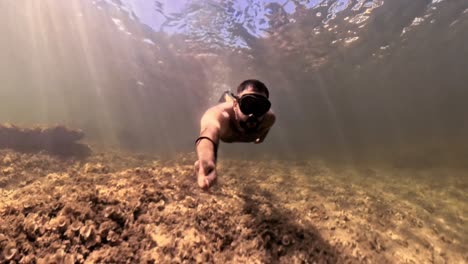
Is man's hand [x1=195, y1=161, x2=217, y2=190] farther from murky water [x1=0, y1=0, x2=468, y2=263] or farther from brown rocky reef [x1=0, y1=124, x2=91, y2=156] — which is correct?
brown rocky reef [x1=0, y1=124, x2=91, y2=156]

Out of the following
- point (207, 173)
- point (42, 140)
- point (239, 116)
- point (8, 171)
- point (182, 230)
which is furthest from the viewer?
point (42, 140)

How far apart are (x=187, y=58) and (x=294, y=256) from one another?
24626 mm

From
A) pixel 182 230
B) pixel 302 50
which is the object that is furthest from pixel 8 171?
pixel 302 50

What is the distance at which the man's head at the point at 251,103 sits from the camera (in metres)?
3.03

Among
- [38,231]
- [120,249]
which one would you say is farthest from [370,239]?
[38,231]

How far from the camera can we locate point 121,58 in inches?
1220

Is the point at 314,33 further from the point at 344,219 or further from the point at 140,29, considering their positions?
the point at 344,219

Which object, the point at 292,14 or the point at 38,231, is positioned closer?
the point at 38,231

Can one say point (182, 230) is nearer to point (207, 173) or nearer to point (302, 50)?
point (207, 173)

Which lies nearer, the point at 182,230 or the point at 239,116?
the point at 182,230

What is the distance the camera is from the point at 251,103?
3049 mm

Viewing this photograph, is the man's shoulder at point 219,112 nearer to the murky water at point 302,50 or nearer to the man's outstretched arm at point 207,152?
the man's outstretched arm at point 207,152

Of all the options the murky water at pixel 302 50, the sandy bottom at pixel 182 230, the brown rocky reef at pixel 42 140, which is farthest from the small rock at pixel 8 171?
the murky water at pixel 302 50

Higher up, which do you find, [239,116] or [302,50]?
[302,50]
